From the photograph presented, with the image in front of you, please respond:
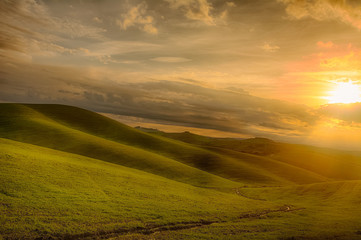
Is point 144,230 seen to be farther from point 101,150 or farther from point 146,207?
point 101,150

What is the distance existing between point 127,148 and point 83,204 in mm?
67339

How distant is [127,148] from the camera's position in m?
101

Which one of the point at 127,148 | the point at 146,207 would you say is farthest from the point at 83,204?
the point at 127,148

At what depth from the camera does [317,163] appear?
588 feet

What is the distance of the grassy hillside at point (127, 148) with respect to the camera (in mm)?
87512

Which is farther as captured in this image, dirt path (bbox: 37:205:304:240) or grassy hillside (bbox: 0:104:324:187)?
grassy hillside (bbox: 0:104:324:187)

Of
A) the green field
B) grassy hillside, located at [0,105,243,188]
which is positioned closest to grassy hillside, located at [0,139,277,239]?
the green field

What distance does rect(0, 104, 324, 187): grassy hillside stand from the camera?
3445 inches

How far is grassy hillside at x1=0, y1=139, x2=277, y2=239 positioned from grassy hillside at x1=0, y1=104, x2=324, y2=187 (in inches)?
1274

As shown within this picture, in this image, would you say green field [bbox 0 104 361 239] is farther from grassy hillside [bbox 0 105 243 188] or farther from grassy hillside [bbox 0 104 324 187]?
grassy hillside [bbox 0 104 324 187]

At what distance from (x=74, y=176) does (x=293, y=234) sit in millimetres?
39101

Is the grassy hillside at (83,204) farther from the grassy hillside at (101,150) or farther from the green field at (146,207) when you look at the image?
the grassy hillside at (101,150)

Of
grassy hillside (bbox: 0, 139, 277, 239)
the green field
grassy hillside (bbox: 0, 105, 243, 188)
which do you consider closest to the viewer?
grassy hillside (bbox: 0, 139, 277, 239)

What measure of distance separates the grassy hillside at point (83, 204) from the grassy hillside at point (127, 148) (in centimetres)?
3237
